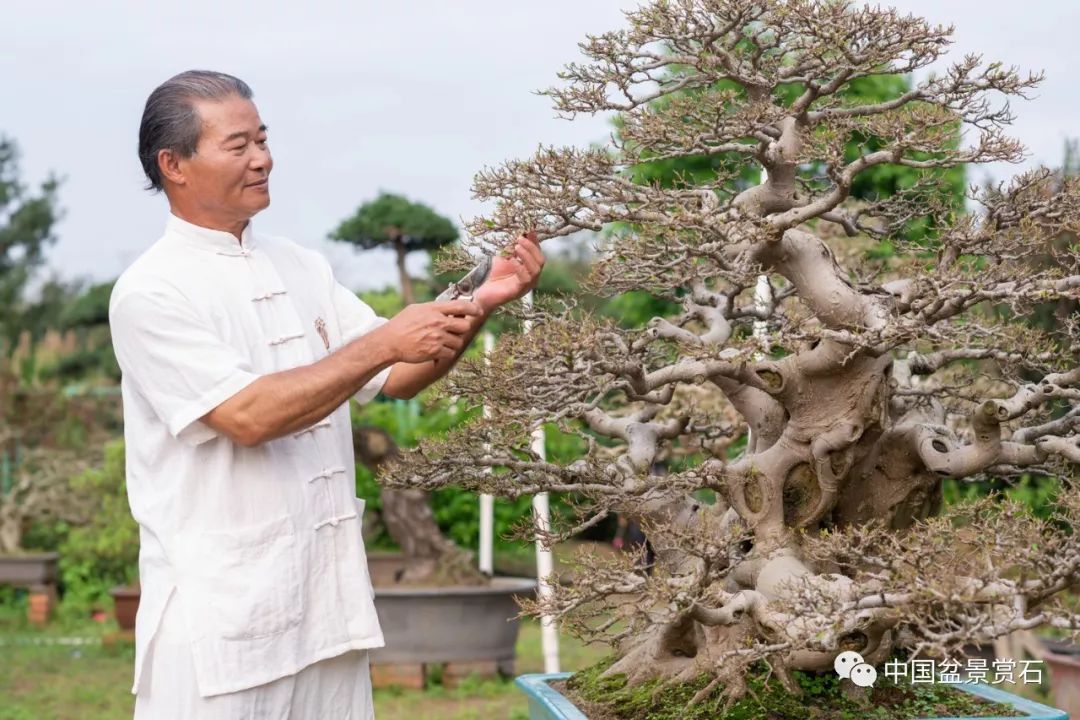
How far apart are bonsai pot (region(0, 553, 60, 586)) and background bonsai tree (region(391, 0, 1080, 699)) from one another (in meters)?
5.86

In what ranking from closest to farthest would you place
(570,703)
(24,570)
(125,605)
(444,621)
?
(570,703) → (444,621) → (125,605) → (24,570)

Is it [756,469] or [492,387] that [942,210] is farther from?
[492,387]

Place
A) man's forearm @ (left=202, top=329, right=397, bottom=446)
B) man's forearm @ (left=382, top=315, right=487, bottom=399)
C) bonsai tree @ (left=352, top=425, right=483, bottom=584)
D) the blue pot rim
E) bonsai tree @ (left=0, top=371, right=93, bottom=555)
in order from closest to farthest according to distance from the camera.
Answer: man's forearm @ (left=202, top=329, right=397, bottom=446) → man's forearm @ (left=382, top=315, right=487, bottom=399) → the blue pot rim → bonsai tree @ (left=352, top=425, right=483, bottom=584) → bonsai tree @ (left=0, top=371, right=93, bottom=555)

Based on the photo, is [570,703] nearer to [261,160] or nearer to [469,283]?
[469,283]

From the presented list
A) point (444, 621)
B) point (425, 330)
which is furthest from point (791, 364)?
point (444, 621)

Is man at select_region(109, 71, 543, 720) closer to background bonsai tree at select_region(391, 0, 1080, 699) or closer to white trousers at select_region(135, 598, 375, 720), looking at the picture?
white trousers at select_region(135, 598, 375, 720)

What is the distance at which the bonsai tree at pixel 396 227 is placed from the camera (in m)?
8.07

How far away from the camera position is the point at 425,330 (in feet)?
5.77

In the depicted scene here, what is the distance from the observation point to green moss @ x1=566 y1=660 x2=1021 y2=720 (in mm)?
2639

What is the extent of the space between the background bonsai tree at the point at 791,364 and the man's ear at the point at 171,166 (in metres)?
0.61

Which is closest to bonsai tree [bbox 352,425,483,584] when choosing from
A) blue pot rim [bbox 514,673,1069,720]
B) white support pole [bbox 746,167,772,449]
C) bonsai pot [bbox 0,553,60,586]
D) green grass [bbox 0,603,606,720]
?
green grass [bbox 0,603,606,720]

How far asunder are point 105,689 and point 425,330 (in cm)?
458

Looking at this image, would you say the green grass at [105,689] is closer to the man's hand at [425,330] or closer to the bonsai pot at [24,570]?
the bonsai pot at [24,570]

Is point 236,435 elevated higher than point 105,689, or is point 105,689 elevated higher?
point 236,435
